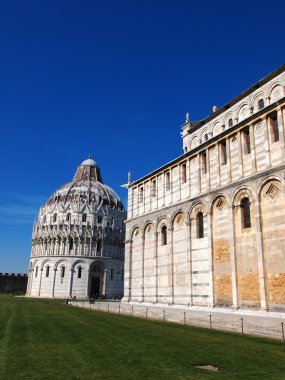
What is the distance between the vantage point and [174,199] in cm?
3152

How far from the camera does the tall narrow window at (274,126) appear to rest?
22.3 meters

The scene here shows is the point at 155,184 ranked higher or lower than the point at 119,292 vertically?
higher

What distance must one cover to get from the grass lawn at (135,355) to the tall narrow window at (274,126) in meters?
13.2

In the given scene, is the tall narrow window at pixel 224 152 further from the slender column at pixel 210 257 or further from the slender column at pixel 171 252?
the slender column at pixel 171 252

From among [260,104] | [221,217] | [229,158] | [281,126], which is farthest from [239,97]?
[221,217]

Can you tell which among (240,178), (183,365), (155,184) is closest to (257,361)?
(183,365)

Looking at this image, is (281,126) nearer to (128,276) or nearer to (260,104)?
(260,104)

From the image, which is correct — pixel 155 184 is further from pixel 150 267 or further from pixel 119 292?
pixel 119 292

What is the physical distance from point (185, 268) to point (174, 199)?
6537 millimetres

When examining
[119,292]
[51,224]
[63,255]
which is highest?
[51,224]

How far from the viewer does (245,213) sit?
23.5m

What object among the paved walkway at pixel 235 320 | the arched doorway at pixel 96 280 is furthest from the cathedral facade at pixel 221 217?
the arched doorway at pixel 96 280

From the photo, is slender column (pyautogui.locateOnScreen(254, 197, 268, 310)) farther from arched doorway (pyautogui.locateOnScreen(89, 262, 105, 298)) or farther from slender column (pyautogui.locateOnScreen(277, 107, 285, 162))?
arched doorway (pyautogui.locateOnScreen(89, 262, 105, 298))

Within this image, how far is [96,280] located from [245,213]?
63994 mm
